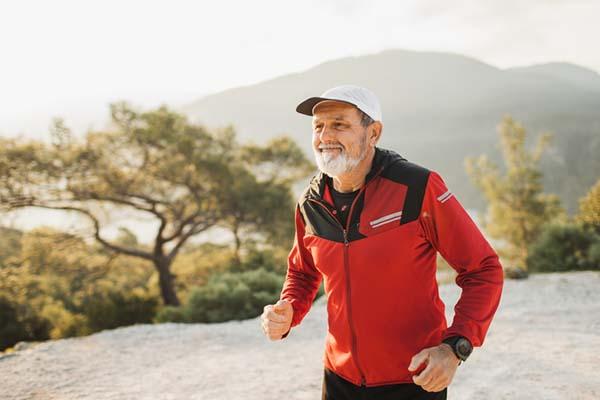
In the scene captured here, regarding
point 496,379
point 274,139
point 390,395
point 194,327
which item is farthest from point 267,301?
point 274,139

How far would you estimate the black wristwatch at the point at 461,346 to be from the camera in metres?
1.60

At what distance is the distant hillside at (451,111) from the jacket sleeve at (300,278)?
231 ft

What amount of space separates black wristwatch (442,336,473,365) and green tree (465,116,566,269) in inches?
712

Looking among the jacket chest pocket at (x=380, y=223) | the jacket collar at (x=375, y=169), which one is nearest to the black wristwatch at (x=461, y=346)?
the jacket chest pocket at (x=380, y=223)

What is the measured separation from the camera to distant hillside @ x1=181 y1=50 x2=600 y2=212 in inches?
3521

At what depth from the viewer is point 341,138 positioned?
1971 mm

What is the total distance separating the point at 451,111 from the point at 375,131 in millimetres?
157450

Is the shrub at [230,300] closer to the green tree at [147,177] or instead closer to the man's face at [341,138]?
the green tree at [147,177]

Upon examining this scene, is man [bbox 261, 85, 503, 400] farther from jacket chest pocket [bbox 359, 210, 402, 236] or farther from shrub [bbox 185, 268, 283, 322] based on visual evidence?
shrub [bbox 185, 268, 283, 322]

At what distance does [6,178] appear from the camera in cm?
1214

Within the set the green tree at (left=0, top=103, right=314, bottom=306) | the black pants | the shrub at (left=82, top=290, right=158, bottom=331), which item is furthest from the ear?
the green tree at (left=0, top=103, right=314, bottom=306)

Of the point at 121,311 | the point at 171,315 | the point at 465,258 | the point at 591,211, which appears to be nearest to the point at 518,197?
the point at 591,211

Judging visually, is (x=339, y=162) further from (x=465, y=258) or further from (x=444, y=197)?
(x=465, y=258)

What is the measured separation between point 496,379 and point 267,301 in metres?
4.69
